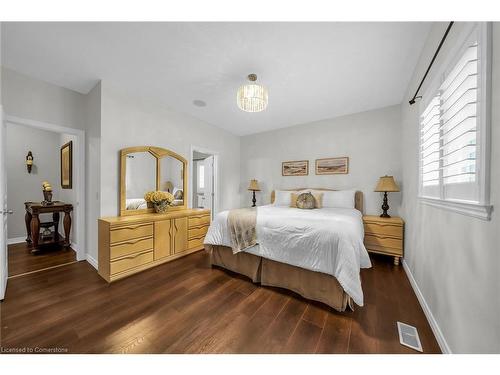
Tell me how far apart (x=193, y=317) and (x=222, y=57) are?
2.59 metres

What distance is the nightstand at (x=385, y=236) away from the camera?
2656 millimetres

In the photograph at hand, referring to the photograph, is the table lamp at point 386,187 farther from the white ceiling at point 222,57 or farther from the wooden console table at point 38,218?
the wooden console table at point 38,218

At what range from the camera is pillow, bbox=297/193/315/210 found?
318 centimetres

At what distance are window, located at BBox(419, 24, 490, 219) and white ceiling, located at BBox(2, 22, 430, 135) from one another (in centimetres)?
75

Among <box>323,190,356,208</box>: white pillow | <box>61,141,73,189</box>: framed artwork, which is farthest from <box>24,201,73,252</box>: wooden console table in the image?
<box>323,190,356,208</box>: white pillow

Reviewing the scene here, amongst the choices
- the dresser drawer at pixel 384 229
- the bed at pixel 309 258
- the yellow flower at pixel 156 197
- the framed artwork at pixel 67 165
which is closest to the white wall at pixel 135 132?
the yellow flower at pixel 156 197

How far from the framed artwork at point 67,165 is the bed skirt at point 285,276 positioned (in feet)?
9.34

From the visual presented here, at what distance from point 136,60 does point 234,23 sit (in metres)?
1.25

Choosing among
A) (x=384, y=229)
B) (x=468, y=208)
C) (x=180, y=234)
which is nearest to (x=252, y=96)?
(x=468, y=208)

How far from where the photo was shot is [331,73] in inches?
87.6

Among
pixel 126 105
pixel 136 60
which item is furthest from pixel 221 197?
pixel 136 60

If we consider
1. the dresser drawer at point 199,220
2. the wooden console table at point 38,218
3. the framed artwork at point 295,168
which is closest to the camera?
the wooden console table at point 38,218

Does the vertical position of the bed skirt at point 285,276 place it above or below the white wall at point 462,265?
below

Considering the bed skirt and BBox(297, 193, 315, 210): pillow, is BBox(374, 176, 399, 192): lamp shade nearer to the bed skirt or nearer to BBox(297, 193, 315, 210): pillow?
BBox(297, 193, 315, 210): pillow
